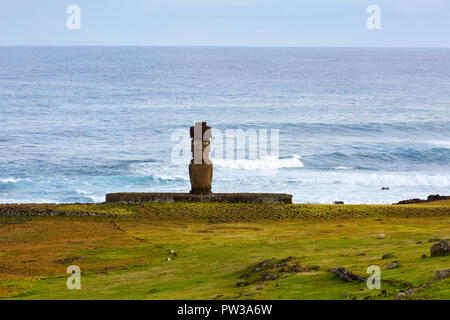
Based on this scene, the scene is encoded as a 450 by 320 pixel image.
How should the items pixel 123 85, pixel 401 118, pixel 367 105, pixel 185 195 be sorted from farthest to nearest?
pixel 123 85 → pixel 367 105 → pixel 401 118 → pixel 185 195

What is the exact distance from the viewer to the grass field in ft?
55.6

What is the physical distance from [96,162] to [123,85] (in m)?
78.4

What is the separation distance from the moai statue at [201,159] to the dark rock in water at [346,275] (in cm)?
1565

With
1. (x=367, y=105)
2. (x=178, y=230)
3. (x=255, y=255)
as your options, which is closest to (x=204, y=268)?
(x=255, y=255)

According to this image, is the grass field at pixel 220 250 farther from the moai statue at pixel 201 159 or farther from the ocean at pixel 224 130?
the ocean at pixel 224 130

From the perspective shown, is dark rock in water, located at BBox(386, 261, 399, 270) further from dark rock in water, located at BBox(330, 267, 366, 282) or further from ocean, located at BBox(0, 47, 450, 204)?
ocean, located at BBox(0, 47, 450, 204)

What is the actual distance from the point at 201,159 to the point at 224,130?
51.2 metres

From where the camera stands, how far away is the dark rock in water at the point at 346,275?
1625cm

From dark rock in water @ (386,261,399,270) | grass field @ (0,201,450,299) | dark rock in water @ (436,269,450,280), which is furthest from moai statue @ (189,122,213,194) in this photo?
dark rock in water @ (436,269,450,280)

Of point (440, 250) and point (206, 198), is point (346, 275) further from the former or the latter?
point (206, 198)

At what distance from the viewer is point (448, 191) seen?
2074 inches

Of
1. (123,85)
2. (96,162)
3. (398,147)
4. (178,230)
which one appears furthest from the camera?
(123,85)

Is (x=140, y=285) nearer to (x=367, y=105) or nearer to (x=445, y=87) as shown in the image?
(x=367, y=105)

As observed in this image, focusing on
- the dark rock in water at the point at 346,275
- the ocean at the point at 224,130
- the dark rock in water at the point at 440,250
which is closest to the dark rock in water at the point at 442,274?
the dark rock in water at the point at 346,275
